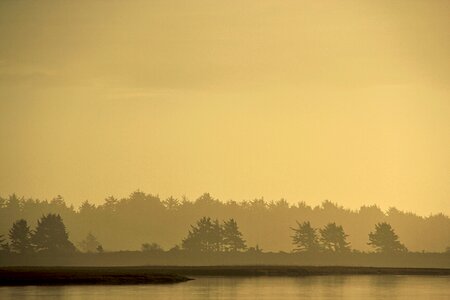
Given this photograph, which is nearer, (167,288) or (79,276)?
(167,288)

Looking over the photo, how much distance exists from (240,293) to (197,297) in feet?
41.0

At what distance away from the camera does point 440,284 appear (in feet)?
627

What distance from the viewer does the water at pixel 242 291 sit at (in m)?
154

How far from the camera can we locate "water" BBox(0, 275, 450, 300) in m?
154

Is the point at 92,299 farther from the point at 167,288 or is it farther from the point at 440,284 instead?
the point at 440,284

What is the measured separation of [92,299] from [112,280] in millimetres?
45353

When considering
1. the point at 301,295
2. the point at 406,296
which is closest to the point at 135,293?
the point at 301,295

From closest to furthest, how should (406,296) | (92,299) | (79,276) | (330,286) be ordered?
(92,299)
(406,296)
(330,286)
(79,276)

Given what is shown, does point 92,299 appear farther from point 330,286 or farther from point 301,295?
point 330,286

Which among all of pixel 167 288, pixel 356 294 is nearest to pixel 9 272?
pixel 167 288

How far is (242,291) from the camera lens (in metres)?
168

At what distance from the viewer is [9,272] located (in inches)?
7869

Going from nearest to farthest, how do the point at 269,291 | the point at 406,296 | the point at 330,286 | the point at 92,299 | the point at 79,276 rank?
the point at 92,299 → the point at 406,296 → the point at 269,291 → the point at 330,286 → the point at 79,276

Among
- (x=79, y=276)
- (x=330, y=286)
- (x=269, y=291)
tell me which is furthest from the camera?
(x=79, y=276)
